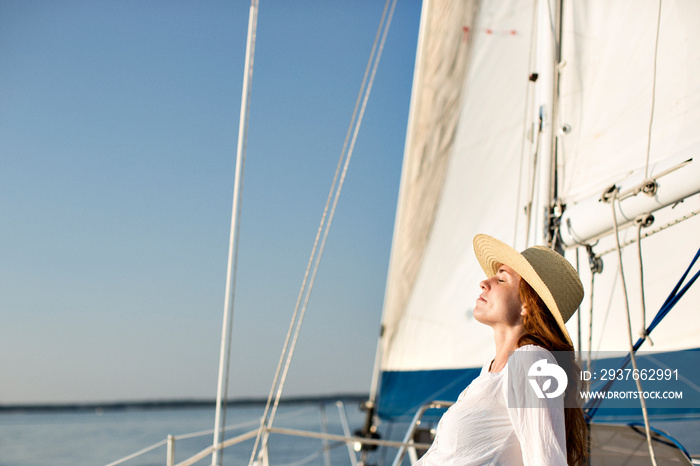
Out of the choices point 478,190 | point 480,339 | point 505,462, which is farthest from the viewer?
point 478,190

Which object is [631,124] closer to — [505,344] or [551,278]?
[551,278]

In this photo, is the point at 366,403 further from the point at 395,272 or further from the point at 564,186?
the point at 564,186

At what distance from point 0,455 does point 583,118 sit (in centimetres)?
2295

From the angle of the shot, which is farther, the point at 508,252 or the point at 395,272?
the point at 395,272

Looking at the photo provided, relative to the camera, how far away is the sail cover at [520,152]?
2.52m

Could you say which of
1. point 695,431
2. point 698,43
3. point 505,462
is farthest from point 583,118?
point 505,462

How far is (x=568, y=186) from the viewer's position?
8.99 feet

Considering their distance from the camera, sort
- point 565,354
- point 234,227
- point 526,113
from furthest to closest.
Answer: point 526,113
point 234,227
point 565,354

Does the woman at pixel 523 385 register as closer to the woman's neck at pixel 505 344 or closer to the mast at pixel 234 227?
the woman's neck at pixel 505 344

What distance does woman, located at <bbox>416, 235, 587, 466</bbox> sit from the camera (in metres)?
1.04

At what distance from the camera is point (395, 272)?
5.11m

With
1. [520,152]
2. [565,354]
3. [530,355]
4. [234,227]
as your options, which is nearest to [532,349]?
[530,355]

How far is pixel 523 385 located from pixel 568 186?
1.85 meters

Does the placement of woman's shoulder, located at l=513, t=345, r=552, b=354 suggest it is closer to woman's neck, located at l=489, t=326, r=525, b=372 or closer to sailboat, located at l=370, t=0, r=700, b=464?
woman's neck, located at l=489, t=326, r=525, b=372
